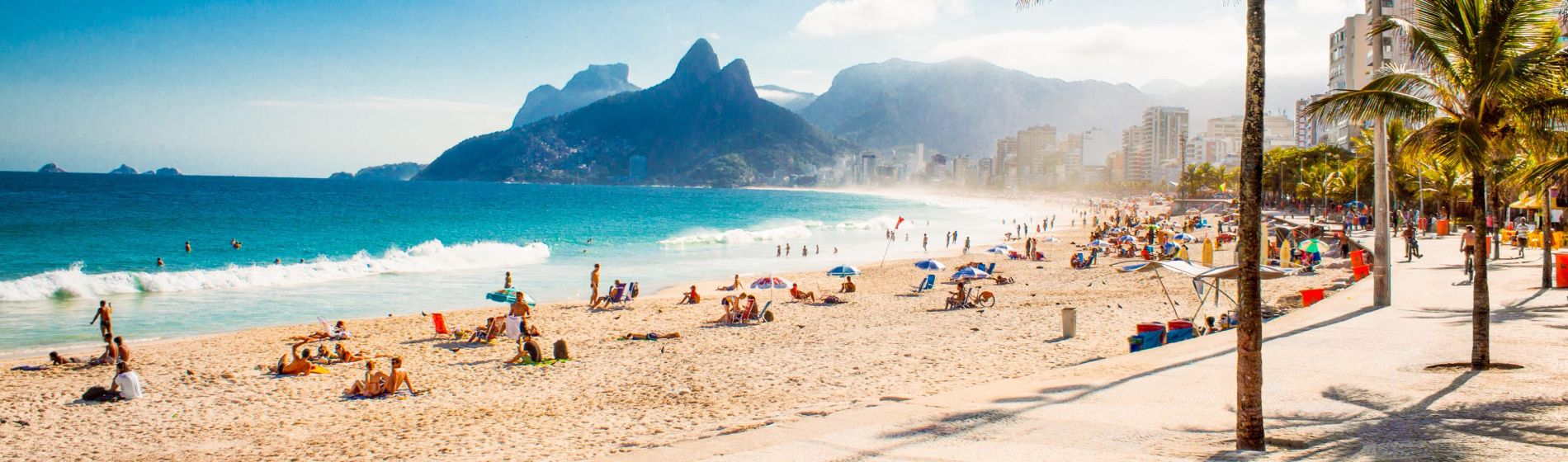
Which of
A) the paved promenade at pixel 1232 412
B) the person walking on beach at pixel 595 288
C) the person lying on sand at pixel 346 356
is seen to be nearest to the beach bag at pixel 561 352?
the person lying on sand at pixel 346 356

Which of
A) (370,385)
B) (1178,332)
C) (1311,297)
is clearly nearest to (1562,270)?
(1311,297)

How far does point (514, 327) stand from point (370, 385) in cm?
435

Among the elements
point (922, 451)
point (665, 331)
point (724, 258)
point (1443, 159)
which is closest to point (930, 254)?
point (724, 258)

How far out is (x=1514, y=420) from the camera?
22.3 feet

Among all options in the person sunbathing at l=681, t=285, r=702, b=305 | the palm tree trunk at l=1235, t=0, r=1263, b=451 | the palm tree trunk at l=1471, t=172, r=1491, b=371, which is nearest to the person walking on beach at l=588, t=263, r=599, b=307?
the person sunbathing at l=681, t=285, r=702, b=305

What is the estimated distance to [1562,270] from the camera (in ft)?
49.5

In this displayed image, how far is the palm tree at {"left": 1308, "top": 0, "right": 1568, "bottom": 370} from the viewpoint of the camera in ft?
27.5

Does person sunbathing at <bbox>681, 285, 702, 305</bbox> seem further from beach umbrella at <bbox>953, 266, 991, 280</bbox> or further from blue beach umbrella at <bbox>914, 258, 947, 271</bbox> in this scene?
beach umbrella at <bbox>953, 266, 991, 280</bbox>

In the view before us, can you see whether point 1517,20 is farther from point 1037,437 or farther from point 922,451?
point 922,451

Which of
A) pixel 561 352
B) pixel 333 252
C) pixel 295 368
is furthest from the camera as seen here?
pixel 333 252

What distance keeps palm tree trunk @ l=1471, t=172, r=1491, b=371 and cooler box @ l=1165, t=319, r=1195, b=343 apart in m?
4.41

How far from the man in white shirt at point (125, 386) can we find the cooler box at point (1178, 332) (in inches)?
602

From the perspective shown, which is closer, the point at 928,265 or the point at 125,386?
the point at 125,386

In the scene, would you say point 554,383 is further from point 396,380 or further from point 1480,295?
point 1480,295
